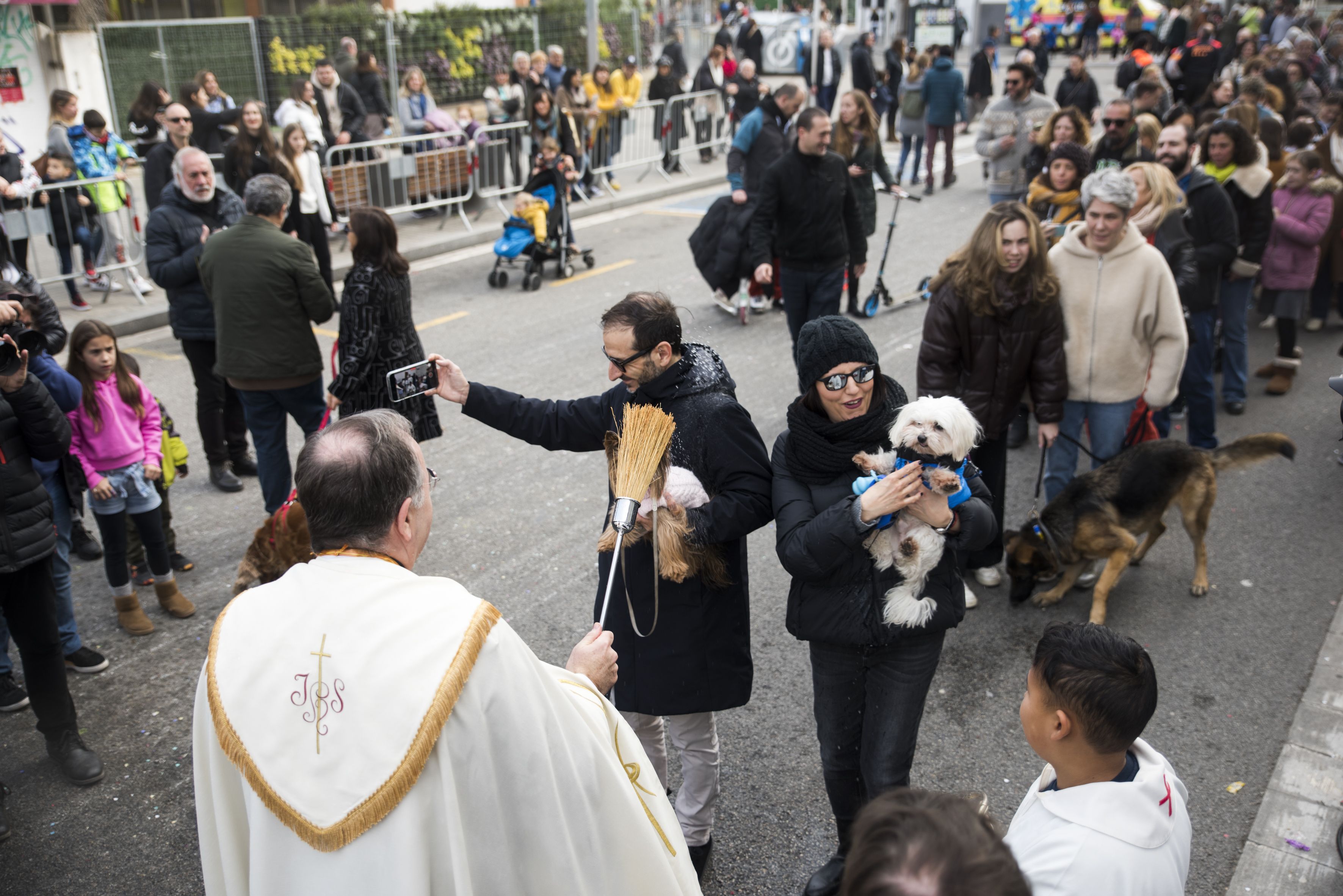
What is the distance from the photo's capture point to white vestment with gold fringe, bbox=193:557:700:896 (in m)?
1.98

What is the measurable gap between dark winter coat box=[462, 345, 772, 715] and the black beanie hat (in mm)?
246

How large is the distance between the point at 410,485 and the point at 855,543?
4.22ft

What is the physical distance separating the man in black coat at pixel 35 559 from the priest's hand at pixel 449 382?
1.60m

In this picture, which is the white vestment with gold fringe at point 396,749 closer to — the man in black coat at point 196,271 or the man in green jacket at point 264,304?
the man in green jacket at point 264,304

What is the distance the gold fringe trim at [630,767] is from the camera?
230 cm

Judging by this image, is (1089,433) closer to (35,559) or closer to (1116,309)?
(1116,309)

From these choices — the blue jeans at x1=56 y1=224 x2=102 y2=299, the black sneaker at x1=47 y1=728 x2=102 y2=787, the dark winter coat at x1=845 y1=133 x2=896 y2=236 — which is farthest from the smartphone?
the blue jeans at x1=56 y1=224 x2=102 y2=299

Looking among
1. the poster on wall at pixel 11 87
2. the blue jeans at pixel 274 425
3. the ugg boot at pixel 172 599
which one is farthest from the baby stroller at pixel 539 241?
the poster on wall at pixel 11 87

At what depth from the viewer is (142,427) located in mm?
5148

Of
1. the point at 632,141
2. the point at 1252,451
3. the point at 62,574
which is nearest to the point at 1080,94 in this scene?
the point at 632,141

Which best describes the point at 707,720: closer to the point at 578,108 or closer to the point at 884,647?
the point at 884,647

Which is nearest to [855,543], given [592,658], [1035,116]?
[592,658]

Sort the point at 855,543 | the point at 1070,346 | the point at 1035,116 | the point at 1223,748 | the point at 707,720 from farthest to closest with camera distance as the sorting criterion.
→ the point at 1035,116 < the point at 1070,346 < the point at 1223,748 < the point at 707,720 < the point at 855,543

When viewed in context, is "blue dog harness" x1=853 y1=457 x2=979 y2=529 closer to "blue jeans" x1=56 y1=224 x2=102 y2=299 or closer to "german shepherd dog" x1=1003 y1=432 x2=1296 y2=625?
"german shepherd dog" x1=1003 y1=432 x2=1296 y2=625
